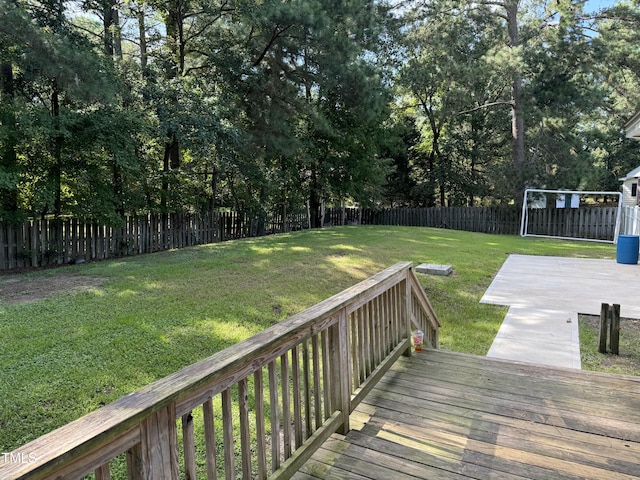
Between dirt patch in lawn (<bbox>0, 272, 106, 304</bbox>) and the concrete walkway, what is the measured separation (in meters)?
5.75

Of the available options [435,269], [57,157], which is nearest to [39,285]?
[57,157]

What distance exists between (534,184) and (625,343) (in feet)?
46.4

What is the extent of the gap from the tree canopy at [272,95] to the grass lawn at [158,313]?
99.1 inches

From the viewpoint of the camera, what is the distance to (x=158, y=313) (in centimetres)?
482

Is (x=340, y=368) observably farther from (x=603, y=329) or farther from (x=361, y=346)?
(x=603, y=329)

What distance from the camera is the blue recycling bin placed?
8.74m

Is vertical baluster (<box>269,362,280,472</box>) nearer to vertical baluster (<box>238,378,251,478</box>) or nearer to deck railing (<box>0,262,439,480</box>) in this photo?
deck railing (<box>0,262,439,480</box>)

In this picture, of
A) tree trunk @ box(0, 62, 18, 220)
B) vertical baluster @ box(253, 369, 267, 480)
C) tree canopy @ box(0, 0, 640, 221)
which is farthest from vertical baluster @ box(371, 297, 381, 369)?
tree trunk @ box(0, 62, 18, 220)

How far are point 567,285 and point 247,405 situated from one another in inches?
278

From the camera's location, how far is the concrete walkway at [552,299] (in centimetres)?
430

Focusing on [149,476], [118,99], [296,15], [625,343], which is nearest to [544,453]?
[149,476]

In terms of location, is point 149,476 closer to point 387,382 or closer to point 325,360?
point 325,360

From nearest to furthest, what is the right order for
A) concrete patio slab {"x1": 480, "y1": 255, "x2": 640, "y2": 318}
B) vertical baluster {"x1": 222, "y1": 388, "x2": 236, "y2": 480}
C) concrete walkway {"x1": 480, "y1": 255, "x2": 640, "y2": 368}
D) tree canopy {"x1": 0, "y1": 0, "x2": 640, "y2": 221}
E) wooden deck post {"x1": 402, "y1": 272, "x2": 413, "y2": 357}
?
vertical baluster {"x1": 222, "y1": 388, "x2": 236, "y2": 480} → wooden deck post {"x1": 402, "y1": 272, "x2": 413, "y2": 357} → concrete walkway {"x1": 480, "y1": 255, "x2": 640, "y2": 368} → concrete patio slab {"x1": 480, "y1": 255, "x2": 640, "y2": 318} → tree canopy {"x1": 0, "y1": 0, "x2": 640, "y2": 221}

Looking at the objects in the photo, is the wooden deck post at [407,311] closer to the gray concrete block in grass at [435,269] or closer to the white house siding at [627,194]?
the gray concrete block in grass at [435,269]
